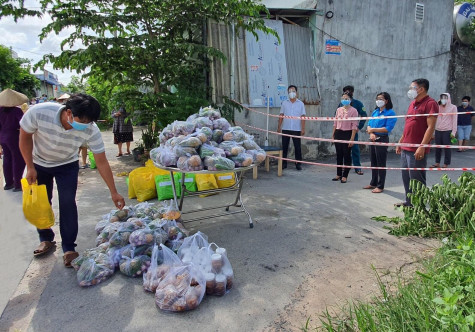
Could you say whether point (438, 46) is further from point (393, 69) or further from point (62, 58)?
point (62, 58)

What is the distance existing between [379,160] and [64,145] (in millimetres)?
4680

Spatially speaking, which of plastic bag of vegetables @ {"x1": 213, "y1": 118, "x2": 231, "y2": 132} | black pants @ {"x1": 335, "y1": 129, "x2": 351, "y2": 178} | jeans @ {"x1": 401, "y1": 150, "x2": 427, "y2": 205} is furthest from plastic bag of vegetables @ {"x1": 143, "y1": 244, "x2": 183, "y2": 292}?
black pants @ {"x1": 335, "y1": 129, "x2": 351, "y2": 178}

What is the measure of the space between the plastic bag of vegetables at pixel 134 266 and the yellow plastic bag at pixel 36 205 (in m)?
0.81

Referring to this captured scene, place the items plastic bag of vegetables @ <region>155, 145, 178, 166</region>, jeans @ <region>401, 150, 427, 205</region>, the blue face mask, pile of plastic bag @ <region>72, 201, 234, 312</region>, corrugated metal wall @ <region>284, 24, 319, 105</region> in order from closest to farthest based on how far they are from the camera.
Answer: pile of plastic bag @ <region>72, 201, 234, 312</region> → the blue face mask → plastic bag of vegetables @ <region>155, 145, 178, 166</region> → jeans @ <region>401, 150, 427, 205</region> → corrugated metal wall @ <region>284, 24, 319, 105</region>

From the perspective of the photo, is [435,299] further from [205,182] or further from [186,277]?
[205,182]

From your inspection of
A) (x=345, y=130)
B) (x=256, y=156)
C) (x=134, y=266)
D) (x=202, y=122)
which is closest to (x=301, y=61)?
(x=345, y=130)

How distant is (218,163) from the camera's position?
350cm

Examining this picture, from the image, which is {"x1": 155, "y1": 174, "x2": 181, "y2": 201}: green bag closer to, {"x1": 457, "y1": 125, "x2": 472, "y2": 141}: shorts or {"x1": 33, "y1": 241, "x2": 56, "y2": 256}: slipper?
{"x1": 33, "y1": 241, "x2": 56, "y2": 256}: slipper

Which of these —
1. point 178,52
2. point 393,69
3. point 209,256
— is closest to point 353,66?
point 393,69

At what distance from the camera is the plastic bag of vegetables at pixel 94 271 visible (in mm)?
2854

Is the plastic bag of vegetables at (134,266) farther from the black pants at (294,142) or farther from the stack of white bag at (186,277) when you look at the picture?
the black pants at (294,142)

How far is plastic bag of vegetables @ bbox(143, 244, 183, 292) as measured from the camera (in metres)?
2.73

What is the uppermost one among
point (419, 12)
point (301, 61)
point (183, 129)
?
point (419, 12)

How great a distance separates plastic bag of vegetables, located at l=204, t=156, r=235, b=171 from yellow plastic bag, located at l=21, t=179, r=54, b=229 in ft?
5.16
